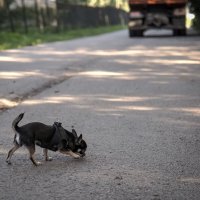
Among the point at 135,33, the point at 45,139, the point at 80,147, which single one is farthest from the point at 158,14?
the point at 45,139

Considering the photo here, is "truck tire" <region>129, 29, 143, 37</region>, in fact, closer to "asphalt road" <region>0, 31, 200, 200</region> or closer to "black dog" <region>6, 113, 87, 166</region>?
"asphalt road" <region>0, 31, 200, 200</region>

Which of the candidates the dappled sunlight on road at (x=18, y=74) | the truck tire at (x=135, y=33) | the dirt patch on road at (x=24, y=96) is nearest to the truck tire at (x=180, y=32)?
the truck tire at (x=135, y=33)

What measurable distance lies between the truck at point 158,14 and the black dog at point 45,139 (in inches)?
813

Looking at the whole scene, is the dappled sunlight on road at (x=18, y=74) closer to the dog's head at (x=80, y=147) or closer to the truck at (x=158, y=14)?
the dog's head at (x=80, y=147)

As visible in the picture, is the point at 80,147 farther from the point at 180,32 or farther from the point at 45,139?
the point at 180,32

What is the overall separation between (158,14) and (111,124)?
64.0ft

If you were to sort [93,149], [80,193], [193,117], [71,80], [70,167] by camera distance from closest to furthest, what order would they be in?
1. [80,193]
2. [70,167]
3. [93,149]
4. [193,117]
5. [71,80]

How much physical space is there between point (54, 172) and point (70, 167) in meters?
0.22

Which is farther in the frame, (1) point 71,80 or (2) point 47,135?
(1) point 71,80

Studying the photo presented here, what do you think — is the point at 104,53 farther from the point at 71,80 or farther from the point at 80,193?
the point at 80,193

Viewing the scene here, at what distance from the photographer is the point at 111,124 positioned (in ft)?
24.1

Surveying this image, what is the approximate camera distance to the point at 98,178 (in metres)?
5.14

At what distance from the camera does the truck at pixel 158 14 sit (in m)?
25.8

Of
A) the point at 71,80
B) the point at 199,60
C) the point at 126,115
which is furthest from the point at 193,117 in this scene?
the point at 199,60
